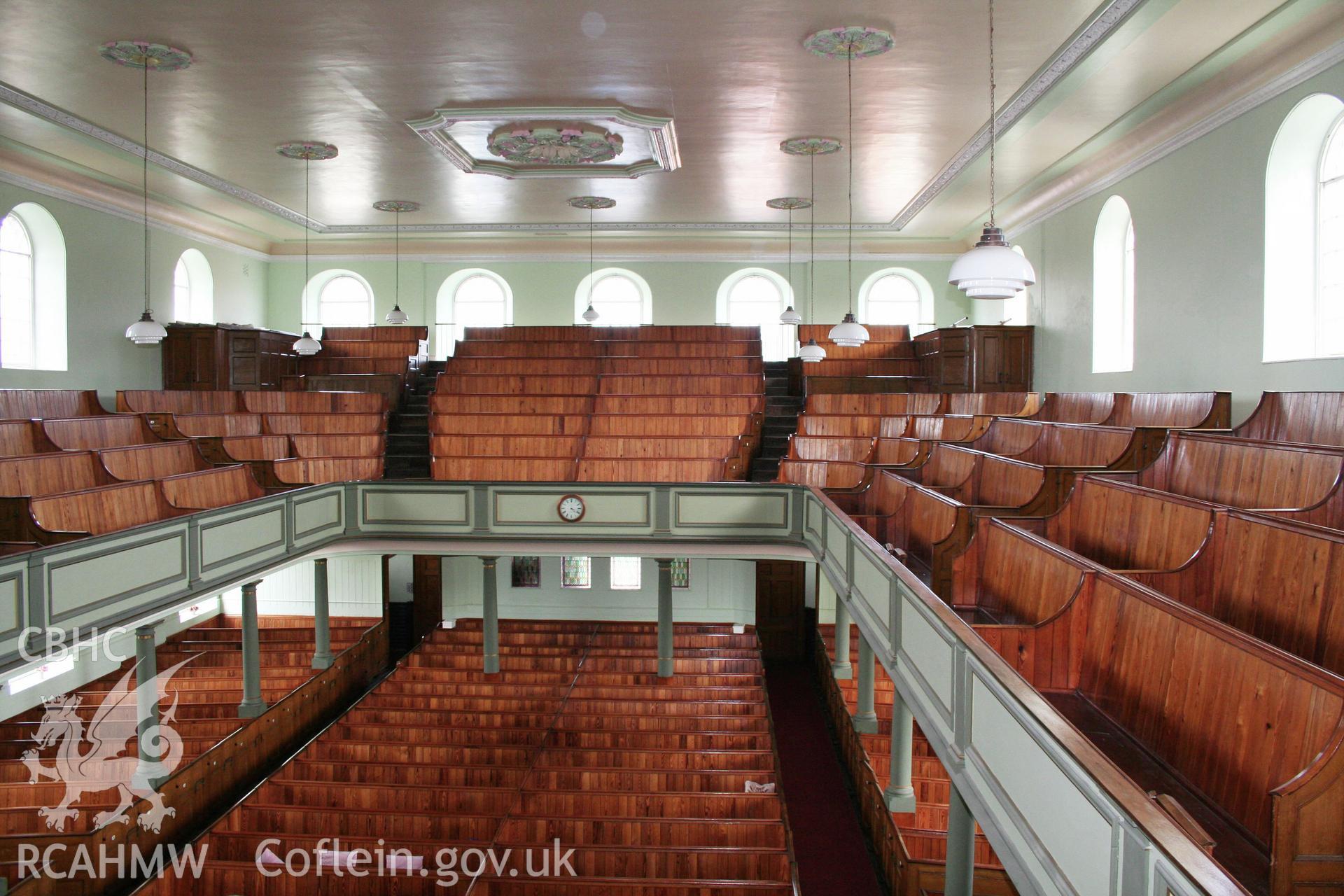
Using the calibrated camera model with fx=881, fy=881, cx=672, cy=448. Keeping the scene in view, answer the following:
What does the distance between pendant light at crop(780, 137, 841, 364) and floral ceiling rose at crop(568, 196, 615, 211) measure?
8.27 ft

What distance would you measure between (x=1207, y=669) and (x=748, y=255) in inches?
465

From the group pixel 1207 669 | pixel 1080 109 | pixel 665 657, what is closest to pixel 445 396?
pixel 665 657

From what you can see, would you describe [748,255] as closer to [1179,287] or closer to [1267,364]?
[1179,287]

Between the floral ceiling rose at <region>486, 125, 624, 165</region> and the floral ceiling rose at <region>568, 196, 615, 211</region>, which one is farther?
the floral ceiling rose at <region>568, 196, 615, 211</region>

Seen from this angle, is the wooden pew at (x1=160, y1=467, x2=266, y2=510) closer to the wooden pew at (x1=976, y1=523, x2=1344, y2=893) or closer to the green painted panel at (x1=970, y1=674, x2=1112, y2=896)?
the green painted panel at (x1=970, y1=674, x2=1112, y2=896)

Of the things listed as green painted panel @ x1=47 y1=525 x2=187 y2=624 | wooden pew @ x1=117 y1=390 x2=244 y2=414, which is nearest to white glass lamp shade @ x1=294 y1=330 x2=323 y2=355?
wooden pew @ x1=117 y1=390 x2=244 y2=414

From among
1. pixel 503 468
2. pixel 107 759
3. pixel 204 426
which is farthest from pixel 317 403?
pixel 107 759

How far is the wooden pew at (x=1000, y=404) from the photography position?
9258 mm

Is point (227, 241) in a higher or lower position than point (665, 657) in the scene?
higher

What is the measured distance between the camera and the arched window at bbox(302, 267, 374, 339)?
14469 millimetres

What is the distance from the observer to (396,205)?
11453 mm

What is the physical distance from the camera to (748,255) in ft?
45.9

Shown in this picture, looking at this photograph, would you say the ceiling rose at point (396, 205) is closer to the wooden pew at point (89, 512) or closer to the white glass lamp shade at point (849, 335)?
the wooden pew at point (89, 512)

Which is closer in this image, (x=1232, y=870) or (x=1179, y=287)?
(x=1232, y=870)
